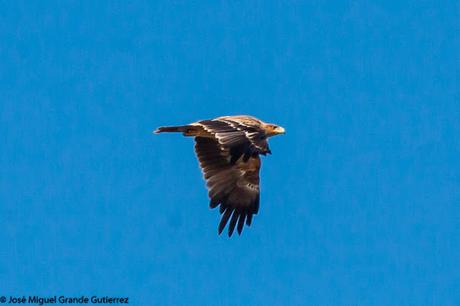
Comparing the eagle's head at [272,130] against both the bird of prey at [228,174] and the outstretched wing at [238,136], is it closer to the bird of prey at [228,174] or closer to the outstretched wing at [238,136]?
the bird of prey at [228,174]

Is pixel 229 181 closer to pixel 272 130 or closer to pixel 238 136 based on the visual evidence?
pixel 272 130

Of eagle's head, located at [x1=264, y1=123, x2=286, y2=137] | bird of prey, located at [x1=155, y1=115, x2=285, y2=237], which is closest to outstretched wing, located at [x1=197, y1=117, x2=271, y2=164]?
bird of prey, located at [x1=155, y1=115, x2=285, y2=237]

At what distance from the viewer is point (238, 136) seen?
53.9 feet

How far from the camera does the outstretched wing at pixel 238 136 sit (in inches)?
624

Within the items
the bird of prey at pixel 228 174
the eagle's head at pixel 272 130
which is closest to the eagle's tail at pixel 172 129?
the bird of prey at pixel 228 174

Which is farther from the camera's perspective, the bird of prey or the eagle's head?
the eagle's head

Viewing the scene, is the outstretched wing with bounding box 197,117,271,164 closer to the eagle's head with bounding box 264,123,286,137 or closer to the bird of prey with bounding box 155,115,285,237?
the bird of prey with bounding box 155,115,285,237

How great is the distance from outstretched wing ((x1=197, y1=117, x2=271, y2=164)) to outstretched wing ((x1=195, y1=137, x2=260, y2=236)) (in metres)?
1.53

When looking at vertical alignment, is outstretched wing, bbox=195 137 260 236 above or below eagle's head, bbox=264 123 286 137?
below

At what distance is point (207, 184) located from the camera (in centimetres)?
1938

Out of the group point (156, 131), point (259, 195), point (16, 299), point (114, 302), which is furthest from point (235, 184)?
point (16, 299)

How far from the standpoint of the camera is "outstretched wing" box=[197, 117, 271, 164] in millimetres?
15844

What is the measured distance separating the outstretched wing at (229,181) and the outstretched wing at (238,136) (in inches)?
60.3

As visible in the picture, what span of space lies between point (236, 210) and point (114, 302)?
113 inches
